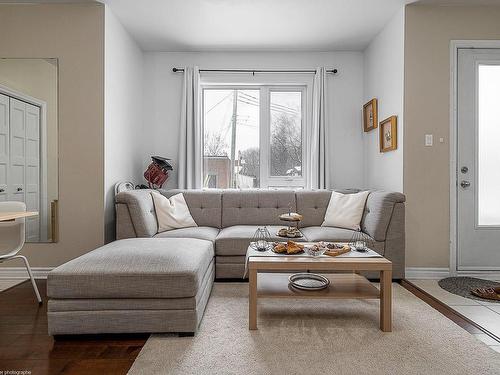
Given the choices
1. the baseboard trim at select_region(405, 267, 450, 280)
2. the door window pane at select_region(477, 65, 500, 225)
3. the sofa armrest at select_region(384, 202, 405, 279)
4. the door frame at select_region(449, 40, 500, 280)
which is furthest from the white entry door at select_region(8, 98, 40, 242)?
the door window pane at select_region(477, 65, 500, 225)

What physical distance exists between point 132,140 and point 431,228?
340cm

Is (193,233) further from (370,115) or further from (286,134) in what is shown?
(370,115)

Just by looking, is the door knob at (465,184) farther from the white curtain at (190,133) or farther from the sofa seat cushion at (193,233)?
the white curtain at (190,133)

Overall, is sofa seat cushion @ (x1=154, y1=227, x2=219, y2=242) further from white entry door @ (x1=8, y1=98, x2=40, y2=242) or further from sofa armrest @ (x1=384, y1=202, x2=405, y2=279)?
sofa armrest @ (x1=384, y1=202, x2=405, y2=279)

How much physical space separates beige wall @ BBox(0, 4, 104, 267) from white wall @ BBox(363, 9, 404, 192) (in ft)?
9.65

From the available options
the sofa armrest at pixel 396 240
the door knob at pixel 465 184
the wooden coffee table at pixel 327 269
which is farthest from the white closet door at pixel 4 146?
the door knob at pixel 465 184

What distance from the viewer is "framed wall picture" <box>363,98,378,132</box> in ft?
12.4

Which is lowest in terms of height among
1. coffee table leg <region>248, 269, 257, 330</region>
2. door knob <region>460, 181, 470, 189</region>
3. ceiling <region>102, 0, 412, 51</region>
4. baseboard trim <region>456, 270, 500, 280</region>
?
baseboard trim <region>456, 270, 500, 280</region>

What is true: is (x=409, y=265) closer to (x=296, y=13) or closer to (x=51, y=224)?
(x=296, y=13)

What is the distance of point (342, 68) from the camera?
4.22 meters

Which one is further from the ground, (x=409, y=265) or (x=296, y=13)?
(x=296, y=13)

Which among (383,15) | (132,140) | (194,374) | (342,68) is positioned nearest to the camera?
(194,374)

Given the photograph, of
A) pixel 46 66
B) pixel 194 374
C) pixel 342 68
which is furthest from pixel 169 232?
pixel 342 68

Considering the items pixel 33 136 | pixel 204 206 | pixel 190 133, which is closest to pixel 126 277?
pixel 204 206
